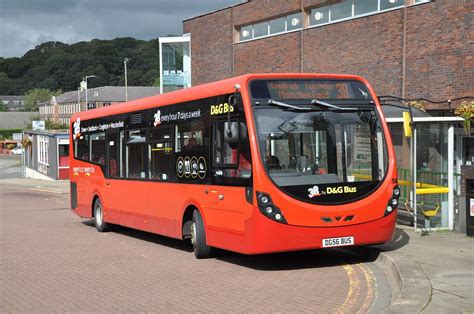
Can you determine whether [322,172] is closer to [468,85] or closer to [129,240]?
[129,240]

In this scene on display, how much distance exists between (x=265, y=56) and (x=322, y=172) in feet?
62.9

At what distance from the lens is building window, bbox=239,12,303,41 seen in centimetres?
2610

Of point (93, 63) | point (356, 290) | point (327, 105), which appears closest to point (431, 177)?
point (327, 105)

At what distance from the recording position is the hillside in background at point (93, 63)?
14969 cm

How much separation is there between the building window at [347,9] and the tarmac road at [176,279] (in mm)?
12256

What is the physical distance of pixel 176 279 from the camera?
9016mm

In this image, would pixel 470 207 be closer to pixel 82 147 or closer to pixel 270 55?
pixel 82 147

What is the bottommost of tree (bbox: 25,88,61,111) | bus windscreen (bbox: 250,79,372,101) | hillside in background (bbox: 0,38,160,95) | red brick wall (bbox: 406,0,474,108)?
bus windscreen (bbox: 250,79,372,101)

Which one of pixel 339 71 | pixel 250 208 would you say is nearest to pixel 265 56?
pixel 339 71

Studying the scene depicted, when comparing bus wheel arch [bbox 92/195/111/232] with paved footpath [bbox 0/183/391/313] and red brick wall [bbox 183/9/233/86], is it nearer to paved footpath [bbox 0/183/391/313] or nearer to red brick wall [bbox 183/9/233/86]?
paved footpath [bbox 0/183/391/313]

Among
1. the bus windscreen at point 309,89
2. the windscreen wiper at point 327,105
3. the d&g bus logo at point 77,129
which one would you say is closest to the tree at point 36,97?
the d&g bus logo at point 77,129

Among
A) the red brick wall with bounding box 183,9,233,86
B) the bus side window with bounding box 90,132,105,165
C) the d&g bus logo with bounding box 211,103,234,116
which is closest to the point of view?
the d&g bus logo with bounding box 211,103,234,116

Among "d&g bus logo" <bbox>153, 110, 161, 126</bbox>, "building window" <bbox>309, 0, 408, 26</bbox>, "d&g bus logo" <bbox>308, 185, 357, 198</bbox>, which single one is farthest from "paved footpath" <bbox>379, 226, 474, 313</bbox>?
"building window" <bbox>309, 0, 408, 26</bbox>

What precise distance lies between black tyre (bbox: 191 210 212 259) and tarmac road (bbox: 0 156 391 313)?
16 cm
